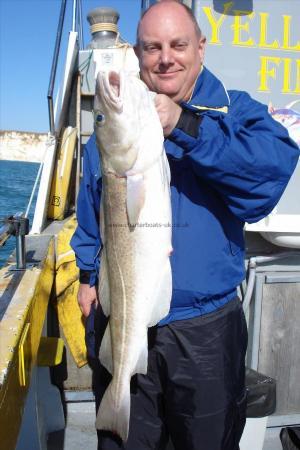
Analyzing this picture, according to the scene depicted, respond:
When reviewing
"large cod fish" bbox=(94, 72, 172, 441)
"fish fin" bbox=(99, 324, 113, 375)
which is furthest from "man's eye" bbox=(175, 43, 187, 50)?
"fish fin" bbox=(99, 324, 113, 375)

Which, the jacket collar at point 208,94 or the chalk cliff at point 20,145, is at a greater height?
the chalk cliff at point 20,145

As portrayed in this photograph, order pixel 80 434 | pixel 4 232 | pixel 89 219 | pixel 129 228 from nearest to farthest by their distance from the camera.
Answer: pixel 129 228, pixel 4 232, pixel 89 219, pixel 80 434

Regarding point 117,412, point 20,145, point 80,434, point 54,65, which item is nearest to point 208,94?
point 117,412

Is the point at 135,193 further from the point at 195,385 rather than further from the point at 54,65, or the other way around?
the point at 54,65

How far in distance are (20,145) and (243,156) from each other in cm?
8707

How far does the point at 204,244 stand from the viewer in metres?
2.18

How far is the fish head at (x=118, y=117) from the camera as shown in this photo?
1.67 meters

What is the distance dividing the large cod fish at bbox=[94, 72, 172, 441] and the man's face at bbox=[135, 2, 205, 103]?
17.5 inches

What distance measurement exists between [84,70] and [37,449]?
606cm

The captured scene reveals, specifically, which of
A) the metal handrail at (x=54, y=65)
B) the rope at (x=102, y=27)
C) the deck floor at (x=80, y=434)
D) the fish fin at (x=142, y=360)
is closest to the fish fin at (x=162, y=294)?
the fish fin at (x=142, y=360)

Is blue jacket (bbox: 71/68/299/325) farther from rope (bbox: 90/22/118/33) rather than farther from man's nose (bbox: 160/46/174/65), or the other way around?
rope (bbox: 90/22/118/33)

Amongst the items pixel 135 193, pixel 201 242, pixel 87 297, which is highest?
pixel 135 193

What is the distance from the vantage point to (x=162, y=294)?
6.45 feet

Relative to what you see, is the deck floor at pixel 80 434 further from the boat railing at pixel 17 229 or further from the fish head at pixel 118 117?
the fish head at pixel 118 117
